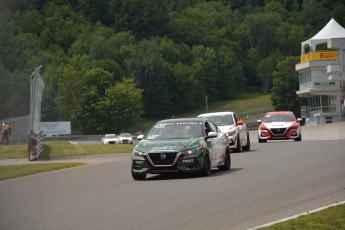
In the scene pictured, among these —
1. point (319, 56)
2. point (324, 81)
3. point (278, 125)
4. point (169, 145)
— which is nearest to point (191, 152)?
point (169, 145)

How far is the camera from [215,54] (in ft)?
633

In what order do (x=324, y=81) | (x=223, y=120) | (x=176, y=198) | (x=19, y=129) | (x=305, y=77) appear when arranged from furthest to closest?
(x=305, y=77)
(x=324, y=81)
(x=19, y=129)
(x=223, y=120)
(x=176, y=198)

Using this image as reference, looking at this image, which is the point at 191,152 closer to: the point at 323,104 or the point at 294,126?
the point at 294,126

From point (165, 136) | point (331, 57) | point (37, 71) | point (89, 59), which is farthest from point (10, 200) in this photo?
point (89, 59)

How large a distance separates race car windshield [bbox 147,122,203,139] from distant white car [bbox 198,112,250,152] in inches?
449

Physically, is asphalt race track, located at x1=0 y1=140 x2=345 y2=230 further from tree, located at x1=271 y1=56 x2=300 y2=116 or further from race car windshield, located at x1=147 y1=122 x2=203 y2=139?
tree, located at x1=271 y1=56 x2=300 y2=116

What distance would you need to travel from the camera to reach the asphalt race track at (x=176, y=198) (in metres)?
12.9

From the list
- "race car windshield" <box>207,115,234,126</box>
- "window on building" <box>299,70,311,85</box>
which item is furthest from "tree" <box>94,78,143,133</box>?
"race car windshield" <box>207,115,234,126</box>

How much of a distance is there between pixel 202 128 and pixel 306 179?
4094 millimetres

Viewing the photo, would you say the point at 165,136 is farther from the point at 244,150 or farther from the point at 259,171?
the point at 244,150

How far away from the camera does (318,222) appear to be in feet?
37.4

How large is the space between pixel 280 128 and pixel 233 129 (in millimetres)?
11281

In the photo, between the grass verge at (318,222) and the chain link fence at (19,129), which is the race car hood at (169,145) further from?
the chain link fence at (19,129)

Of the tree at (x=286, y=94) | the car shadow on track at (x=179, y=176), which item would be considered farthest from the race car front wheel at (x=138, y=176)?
the tree at (x=286, y=94)
